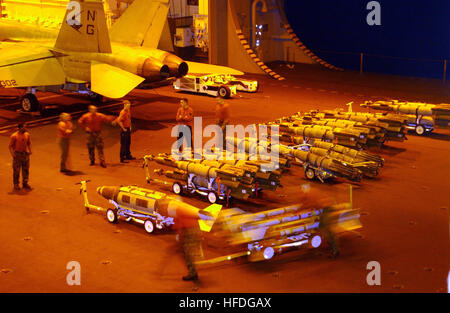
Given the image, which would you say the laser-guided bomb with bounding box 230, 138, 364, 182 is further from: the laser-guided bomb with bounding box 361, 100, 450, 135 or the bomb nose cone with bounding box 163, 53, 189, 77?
the bomb nose cone with bounding box 163, 53, 189, 77

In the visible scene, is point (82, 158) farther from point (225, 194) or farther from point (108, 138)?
point (225, 194)

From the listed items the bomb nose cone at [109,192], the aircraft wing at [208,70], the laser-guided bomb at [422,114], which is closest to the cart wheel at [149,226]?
the bomb nose cone at [109,192]

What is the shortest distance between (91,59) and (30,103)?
272 cm

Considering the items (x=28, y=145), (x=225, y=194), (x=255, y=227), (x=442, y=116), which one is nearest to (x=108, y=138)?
(x=28, y=145)

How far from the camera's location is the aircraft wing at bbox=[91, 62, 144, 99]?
1792 cm

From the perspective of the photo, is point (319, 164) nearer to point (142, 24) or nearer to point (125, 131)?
point (125, 131)

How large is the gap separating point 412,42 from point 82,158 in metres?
18.9

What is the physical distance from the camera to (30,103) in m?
20.2

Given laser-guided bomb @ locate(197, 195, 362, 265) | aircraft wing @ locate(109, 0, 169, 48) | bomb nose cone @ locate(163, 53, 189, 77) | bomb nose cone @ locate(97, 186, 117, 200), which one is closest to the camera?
laser-guided bomb @ locate(197, 195, 362, 265)

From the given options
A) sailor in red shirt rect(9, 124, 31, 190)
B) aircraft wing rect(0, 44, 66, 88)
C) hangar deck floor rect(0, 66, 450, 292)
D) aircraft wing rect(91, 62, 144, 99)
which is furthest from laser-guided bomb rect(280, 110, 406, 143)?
aircraft wing rect(0, 44, 66, 88)

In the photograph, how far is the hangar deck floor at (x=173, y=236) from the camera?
30.6ft

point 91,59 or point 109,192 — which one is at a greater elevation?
point 91,59

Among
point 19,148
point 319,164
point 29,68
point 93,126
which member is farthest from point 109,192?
point 29,68

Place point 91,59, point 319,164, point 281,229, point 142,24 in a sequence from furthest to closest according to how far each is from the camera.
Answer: point 142,24 → point 91,59 → point 319,164 → point 281,229
